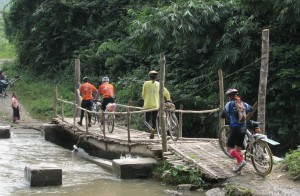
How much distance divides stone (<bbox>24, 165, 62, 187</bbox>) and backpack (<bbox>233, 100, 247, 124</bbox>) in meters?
3.76

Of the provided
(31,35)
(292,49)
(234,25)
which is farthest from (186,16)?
(31,35)

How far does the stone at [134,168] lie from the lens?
10.4 metres

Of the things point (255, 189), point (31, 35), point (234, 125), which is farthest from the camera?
point (31, 35)

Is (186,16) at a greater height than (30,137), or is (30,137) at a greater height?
(186,16)

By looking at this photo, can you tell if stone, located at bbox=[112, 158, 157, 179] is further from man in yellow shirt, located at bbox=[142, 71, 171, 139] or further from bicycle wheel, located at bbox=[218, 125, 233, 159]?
bicycle wheel, located at bbox=[218, 125, 233, 159]

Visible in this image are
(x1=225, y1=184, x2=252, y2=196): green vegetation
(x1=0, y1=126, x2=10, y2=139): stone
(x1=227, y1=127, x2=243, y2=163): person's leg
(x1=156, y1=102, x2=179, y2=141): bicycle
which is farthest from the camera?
(x1=0, y1=126, x2=10, y2=139): stone

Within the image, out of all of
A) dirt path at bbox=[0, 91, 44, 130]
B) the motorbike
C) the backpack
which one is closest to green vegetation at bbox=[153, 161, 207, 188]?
the backpack

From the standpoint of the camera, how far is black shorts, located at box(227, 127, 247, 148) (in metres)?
9.02

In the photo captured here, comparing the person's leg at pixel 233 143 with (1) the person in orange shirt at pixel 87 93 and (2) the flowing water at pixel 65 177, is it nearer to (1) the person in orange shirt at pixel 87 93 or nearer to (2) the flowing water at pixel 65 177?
(2) the flowing water at pixel 65 177

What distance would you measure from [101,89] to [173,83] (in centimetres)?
505

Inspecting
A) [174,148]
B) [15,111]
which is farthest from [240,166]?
[15,111]

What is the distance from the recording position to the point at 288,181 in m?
8.60

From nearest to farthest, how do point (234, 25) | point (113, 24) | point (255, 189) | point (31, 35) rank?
1. point (255, 189)
2. point (234, 25)
3. point (113, 24)
4. point (31, 35)

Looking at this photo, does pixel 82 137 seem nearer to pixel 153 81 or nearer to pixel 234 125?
pixel 153 81
